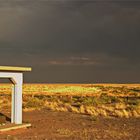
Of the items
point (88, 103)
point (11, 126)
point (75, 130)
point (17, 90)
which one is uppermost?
point (88, 103)

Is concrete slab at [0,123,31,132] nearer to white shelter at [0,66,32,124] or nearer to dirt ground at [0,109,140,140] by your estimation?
dirt ground at [0,109,140,140]

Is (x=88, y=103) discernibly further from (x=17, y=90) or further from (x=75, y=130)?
(x=17, y=90)

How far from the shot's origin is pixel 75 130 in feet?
66.6

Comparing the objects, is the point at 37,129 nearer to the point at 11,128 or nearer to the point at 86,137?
the point at 11,128

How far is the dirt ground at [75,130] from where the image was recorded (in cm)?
1798

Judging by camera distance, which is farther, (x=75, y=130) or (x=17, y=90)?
(x=17, y=90)

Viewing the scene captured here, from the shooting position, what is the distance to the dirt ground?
18.0m

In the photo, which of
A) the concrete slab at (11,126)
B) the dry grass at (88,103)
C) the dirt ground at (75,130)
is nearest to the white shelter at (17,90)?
the concrete slab at (11,126)

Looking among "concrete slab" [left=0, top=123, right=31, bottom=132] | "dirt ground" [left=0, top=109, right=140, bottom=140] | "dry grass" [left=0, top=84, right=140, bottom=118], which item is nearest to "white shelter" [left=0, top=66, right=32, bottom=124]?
"concrete slab" [left=0, top=123, right=31, bottom=132]

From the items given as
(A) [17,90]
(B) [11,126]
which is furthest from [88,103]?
(B) [11,126]

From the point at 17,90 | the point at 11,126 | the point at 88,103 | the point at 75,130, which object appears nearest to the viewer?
the point at 11,126

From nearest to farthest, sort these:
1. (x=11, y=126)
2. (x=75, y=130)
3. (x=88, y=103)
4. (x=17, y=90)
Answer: (x=11, y=126)
(x=75, y=130)
(x=17, y=90)
(x=88, y=103)

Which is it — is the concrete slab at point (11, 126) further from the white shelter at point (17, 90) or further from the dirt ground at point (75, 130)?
the white shelter at point (17, 90)

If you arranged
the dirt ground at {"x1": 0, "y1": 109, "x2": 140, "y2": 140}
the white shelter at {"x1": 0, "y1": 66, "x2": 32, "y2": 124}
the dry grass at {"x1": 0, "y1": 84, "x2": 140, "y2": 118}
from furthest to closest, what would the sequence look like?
the dry grass at {"x1": 0, "y1": 84, "x2": 140, "y2": 118} < the white shelter at {"x1": 0, "y1": 66, "x2": 32, "y2": 124} < the dirt ground at {"x1": 0, "y1": 109, "x2": 140, "y2": 140}
